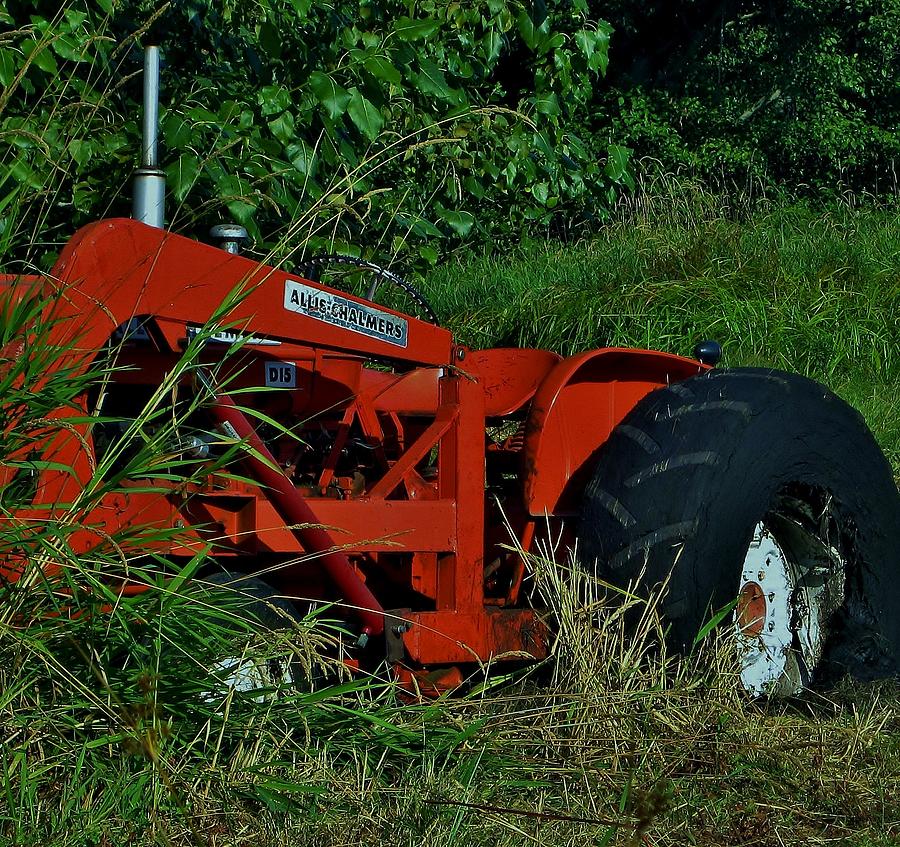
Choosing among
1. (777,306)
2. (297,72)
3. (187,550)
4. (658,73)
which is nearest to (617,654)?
(187,550)

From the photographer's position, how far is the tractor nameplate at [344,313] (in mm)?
3217

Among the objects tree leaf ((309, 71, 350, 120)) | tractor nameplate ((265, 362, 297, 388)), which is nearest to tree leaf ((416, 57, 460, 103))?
tree leaf ((309, 71, 350, 120))

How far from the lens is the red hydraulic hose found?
2910 mm

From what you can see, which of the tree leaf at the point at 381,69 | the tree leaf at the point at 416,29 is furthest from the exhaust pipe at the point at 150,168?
the tree leaf at the point at 416,29

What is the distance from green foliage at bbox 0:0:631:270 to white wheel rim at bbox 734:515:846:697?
166 centimetres

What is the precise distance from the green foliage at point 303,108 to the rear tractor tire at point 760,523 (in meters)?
1.33

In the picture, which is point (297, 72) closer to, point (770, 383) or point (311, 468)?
point (311, 468)

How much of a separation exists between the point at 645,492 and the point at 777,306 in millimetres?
5106

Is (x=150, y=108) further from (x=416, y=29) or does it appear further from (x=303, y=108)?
(x=416, y=29)

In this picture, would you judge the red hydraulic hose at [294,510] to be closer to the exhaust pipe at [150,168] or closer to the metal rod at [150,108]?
the exhaust pipe at [150,168]

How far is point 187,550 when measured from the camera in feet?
10.2

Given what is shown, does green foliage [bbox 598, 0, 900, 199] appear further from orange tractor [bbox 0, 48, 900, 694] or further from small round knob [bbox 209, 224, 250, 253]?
small round knob [bbox 209, 224, 250, 253]

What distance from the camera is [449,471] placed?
11.7ft

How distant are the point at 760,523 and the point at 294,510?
1358 millimetres
